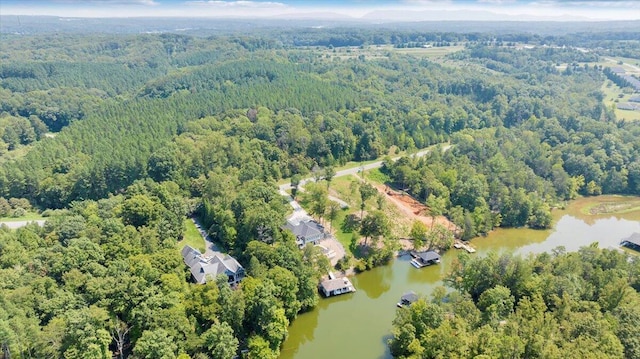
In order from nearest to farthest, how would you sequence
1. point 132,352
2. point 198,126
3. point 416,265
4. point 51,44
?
point 132,352
point 416,265
point 198,126
point 51,44

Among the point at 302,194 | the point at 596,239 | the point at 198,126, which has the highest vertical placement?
the point at 198,126

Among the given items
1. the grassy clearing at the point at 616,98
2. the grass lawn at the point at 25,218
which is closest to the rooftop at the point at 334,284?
the grass lawn at the point at 25,218

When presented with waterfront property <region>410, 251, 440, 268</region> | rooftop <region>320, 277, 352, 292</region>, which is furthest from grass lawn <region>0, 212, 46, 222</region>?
waterfront property <region>410, 251, 440, 268</region>

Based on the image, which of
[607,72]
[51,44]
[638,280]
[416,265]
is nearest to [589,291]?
[638,280]

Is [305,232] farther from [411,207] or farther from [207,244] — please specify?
[411,207]

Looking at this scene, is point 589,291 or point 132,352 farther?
point 589,291

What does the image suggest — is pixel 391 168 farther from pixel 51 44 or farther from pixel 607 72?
pixel 51 44

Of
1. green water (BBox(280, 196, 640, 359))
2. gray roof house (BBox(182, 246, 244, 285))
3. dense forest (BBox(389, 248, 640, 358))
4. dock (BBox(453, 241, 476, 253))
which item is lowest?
green water (BBox(280, 196, 640, 359))

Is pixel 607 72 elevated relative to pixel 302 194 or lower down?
elevated

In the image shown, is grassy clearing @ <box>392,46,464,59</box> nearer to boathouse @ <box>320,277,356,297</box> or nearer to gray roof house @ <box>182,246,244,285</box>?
boathouse @ <box>320,277,356,297</box>
